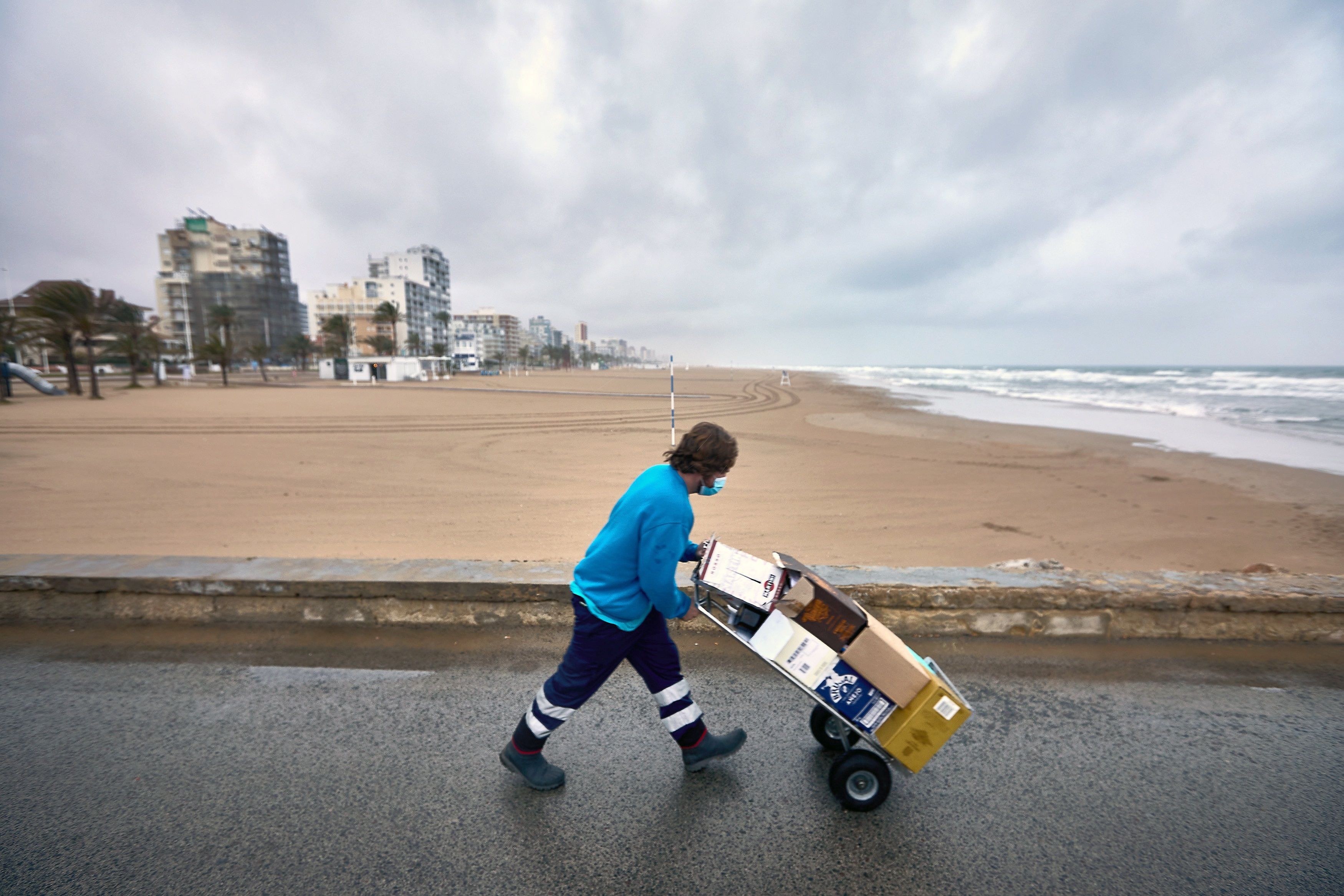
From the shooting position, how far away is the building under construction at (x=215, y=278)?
108 m

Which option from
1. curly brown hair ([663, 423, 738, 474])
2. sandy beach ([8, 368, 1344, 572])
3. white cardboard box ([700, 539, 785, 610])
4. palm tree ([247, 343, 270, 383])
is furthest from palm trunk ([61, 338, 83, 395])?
white cardboard box ([700, 539, 785, 610])

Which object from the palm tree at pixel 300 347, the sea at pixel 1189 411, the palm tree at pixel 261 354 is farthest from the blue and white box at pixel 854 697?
the palm tree at pixel 300 347

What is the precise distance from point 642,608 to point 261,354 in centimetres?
8892

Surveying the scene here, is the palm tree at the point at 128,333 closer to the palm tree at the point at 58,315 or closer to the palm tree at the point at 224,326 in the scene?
the palm tree at the point at 224,326

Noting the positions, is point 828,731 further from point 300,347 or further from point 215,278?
point 215,278

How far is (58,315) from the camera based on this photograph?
3189 cm

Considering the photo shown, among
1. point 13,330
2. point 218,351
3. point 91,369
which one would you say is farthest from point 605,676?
point 218,351

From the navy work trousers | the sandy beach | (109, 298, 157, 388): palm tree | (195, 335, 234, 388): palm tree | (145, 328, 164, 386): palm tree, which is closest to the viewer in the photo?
the navy work trousers

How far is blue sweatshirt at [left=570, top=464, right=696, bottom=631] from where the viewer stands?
7.95ft

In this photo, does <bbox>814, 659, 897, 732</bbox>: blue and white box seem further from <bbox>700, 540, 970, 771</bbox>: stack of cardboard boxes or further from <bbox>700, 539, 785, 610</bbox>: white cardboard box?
<bbox>700, 539, 785, 610</bbox>: white cardboard box

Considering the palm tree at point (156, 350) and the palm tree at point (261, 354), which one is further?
the palm tree at point (261, 354)

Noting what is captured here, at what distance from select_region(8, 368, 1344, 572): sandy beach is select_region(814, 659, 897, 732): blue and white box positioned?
487 centimetres

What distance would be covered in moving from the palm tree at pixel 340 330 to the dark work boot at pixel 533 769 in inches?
3381

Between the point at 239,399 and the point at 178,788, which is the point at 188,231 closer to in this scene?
the point at 239,399
